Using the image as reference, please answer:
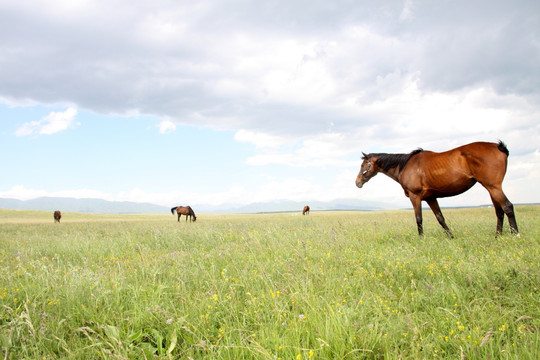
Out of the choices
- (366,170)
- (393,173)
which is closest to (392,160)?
(393,173)

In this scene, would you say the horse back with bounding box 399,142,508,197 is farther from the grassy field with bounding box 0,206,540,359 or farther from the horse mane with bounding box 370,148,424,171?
the grassy field with bounding box 0,206,540,359

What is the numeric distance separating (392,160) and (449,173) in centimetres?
210

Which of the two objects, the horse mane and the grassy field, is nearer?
the grassy field

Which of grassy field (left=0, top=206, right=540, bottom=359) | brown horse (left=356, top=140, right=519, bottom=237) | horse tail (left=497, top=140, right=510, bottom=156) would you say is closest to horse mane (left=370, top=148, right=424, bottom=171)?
brown horse (left=356, top=140, right=519, bottom=237)

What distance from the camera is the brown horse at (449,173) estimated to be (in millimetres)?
8992

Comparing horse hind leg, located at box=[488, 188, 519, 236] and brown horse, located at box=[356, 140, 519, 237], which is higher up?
brown horse, located at box=[356, 140, 519, 237]

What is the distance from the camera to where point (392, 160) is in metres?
11.4

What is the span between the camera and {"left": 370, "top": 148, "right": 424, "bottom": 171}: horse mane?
11.0 m

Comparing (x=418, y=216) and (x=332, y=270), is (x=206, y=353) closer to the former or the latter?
(x=332, y=270)

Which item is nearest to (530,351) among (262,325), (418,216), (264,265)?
(262,325)

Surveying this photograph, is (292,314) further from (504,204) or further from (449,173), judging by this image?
(504,204)

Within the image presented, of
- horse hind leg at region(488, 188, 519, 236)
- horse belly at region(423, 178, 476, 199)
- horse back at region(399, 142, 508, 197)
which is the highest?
horse back at region(399, 142, 508, 197)

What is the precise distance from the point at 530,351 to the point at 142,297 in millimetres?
4489

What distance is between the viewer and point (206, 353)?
320 centimetres
